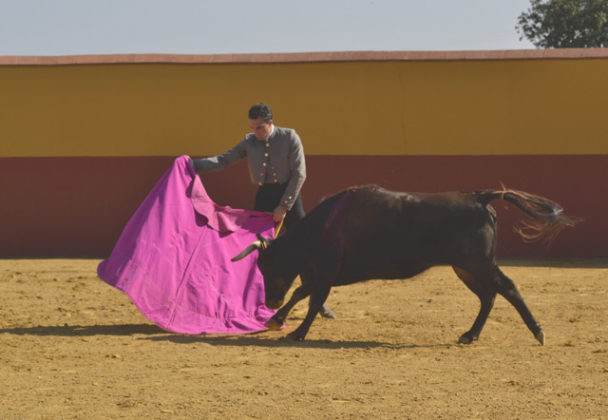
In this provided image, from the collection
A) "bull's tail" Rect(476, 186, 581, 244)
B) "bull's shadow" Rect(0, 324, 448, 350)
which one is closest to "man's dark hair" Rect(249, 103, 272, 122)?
"bull's shadow" Rect(0, 324, 448, 350)

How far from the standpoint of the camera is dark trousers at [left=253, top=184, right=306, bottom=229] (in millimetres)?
7273

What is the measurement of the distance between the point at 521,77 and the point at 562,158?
1271mm

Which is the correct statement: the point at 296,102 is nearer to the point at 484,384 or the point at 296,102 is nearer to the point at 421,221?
the point at 421,221

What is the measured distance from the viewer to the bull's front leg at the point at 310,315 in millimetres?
6398

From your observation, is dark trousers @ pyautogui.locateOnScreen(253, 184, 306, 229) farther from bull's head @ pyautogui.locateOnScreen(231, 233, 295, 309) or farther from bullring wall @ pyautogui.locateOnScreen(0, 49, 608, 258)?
bullring wall @ pyautogui.locateOnScreen(0, 49, 608, 258)

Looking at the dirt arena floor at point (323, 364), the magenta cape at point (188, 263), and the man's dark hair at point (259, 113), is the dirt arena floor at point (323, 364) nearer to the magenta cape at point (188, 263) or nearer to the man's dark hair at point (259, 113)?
the magenta cape at point (188, 263)

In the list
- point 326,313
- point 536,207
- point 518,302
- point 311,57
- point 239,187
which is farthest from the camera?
point 311,57

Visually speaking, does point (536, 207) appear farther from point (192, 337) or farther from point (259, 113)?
point (192, 337)

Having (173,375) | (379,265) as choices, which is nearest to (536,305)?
(379,265)

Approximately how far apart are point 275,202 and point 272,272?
75 centimetres

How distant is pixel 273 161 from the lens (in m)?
7.11

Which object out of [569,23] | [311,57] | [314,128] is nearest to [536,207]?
[314,128]

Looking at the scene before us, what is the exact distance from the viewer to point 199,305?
6887mm

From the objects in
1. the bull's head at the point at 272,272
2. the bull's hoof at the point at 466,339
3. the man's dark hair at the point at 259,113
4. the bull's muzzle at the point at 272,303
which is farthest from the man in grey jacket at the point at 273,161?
the bull's hoof at the point at 466,339
